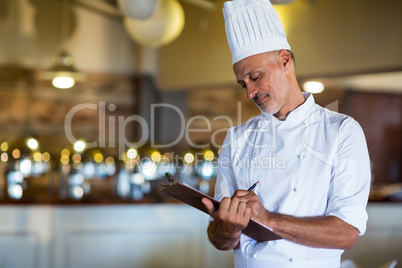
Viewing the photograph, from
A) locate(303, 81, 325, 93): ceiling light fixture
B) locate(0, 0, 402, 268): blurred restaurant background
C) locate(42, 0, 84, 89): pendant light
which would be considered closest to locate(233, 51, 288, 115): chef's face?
locate(0, 0, 402, 268): blurred restaurant background

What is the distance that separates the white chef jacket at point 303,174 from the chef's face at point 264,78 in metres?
0.10

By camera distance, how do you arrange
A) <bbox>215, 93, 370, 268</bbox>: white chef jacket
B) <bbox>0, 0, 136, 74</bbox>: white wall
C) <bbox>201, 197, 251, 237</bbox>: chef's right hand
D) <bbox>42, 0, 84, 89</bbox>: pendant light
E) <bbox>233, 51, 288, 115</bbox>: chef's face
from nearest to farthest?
<bbox>201, 197, 251, 237</bbox>: chef's right hand
<bbox>215, 93, 370, 268</bbox>: white chef jacket
<bbox>233, 51, 288, 115</bbox>: chef's face
<bbox>42, 0, 84, 89</bbox>: pendant light
<bbox>0, 0, 136, 74</bbox>: white wall

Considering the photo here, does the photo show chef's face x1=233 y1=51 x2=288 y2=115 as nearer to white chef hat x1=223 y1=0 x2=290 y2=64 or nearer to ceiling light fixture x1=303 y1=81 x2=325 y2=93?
white chef hat x1=223 y1=0 x2=290 y2=64

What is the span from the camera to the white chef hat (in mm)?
1794

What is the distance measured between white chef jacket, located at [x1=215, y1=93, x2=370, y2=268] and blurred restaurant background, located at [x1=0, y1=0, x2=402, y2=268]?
0.71m

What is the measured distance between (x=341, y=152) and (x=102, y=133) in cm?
474

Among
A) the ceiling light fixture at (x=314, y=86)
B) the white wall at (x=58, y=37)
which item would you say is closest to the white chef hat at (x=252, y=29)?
the white wall at (x=58, y=37)

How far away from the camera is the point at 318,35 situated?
4121 mm

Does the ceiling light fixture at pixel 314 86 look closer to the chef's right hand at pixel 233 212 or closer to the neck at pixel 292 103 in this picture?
the neck at pixel 292 103

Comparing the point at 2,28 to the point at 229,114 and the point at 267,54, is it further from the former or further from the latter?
the point at 267,54

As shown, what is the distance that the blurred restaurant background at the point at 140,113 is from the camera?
3824 millimetres

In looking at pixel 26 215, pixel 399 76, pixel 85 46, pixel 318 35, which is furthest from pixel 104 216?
pixel 399 76

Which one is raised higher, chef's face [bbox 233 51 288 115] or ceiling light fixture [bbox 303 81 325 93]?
ceiling light fixture [bbox 303 81 325 93]

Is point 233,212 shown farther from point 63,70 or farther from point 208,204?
point 63,70
